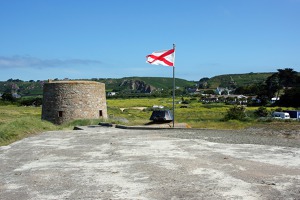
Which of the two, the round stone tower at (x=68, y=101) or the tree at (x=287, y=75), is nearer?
the round stone tower at (x=68, y=101)

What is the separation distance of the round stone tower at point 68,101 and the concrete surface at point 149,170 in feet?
34.7

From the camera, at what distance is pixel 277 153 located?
398 inches

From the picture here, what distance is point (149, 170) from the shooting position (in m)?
8.03

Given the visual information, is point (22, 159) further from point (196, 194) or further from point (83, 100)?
point (83, 100)

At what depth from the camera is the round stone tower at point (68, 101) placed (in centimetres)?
2325

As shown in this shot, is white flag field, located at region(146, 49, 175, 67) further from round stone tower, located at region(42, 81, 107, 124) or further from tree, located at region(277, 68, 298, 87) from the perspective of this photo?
tree, located at region(277, 68, 298, 87)

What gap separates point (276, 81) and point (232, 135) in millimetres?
75074

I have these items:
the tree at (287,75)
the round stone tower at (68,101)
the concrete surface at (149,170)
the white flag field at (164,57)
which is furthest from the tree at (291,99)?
the concrete surface at (149,170)

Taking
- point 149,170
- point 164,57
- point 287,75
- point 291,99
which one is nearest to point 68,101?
point 164,57

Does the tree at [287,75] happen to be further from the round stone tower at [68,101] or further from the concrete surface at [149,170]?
the concrete surface at [149,170]

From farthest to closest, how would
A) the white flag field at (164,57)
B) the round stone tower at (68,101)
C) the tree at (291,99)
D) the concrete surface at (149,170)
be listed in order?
the tree at (291,99) < the round stone tower at (68,101) < the white flag field at (164,57) < the concrete surface at (149,170)

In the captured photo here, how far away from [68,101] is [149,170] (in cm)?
1608

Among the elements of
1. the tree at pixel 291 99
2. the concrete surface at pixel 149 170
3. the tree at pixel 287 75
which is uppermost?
the tree at pixel 287 75

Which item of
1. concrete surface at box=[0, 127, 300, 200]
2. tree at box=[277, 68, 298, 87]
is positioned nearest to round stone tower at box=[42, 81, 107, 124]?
concrete surface at box=[0, 127, 300, 200]
